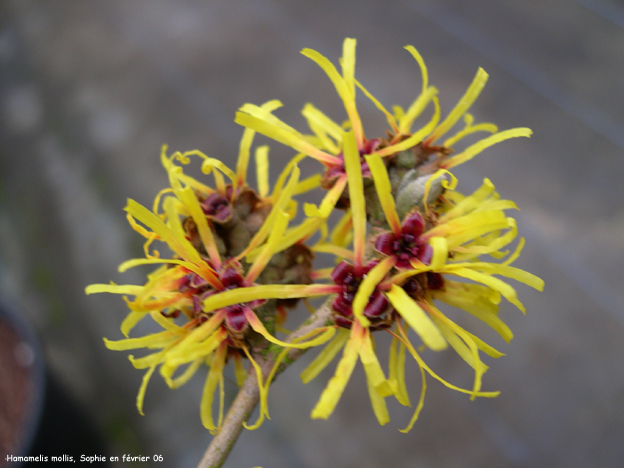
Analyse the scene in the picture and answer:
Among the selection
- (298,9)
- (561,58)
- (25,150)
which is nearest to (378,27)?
(298,9)

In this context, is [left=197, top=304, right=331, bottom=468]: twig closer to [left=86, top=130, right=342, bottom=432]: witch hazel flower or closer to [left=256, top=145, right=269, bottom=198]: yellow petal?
[left=86, top=130, right=342, bottom=432]: witch hazel flower

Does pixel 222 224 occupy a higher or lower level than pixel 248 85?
lower

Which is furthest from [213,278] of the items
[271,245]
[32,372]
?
[32,372]

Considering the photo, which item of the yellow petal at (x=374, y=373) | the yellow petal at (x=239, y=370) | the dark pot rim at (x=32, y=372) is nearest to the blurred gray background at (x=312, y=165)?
the dark pot rim at (x=32, y=372)

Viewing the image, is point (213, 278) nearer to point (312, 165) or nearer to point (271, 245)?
point (271, 245)

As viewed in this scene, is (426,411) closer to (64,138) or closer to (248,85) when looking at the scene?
(248,85)

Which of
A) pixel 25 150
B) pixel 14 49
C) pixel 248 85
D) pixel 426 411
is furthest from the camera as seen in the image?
pixel 14 49
